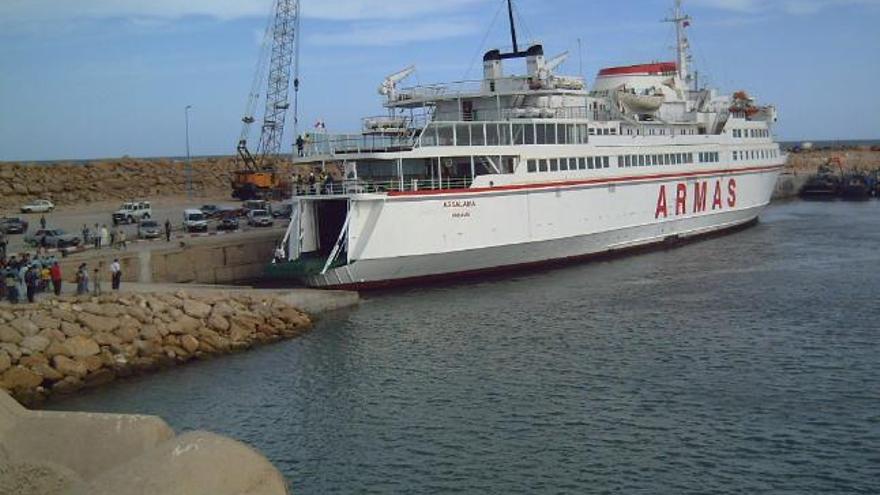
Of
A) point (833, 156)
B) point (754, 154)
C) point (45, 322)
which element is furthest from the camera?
point (833, 156)

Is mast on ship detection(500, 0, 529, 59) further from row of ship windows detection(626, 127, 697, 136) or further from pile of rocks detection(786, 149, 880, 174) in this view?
pile of rocks detection(786, 149, 880, 174)

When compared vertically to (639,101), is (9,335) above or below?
below

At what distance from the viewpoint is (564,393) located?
2073 centimetres

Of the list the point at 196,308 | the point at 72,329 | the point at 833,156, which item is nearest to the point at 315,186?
the point at 196,308

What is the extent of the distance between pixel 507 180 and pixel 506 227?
206 centimetres

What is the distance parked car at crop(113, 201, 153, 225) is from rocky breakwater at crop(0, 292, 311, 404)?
22316 mm

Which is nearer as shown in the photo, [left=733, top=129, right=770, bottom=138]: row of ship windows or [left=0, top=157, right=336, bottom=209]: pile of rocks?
[left=733, top=129, right=770, bottom=138]: row of ship windows

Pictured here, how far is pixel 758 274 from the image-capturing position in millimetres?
36562

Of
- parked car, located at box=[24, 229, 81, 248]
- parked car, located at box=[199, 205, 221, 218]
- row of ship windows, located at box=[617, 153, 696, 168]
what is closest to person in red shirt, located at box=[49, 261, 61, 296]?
parked car, located at box=[24, 229, 81, 248]

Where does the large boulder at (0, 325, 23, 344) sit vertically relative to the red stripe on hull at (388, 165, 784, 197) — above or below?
Result: below

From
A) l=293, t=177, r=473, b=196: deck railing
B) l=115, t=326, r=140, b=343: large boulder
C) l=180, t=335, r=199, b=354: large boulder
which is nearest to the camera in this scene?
l=115, t=326, r=140, b=343: large boulder

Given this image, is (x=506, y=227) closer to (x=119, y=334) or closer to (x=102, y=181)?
(x=119, y=334)

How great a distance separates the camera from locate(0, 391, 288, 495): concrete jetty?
8445 mm

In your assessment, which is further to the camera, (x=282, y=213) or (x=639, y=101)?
(x=282, y=213)
